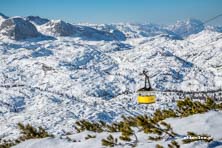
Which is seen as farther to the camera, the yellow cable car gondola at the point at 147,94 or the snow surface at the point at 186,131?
the yellow cable car gondola at the point at 147,94

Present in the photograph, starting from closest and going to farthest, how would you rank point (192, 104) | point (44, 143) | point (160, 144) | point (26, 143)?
point (160, 144) → point (192, 104) → point (44, 143) → point (26, 143)

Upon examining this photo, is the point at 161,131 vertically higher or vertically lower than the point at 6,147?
higher

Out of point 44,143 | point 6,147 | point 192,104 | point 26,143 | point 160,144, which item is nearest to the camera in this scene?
point 160,144

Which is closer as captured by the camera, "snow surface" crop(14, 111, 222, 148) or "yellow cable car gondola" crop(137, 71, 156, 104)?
"snow surface" crop(14, 111, 222, 148)

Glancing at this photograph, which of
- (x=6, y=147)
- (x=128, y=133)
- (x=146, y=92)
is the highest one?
(x=146, y=92)

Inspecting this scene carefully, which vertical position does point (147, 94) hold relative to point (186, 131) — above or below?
above

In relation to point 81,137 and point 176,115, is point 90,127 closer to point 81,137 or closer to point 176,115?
point 81,137

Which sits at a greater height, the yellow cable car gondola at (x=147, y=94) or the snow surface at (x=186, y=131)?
the yellow cable car gondola at (x=147, y=94)

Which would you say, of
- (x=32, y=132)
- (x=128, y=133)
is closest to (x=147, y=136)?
(x=128, y=133)

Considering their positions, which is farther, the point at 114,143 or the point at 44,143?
the point at 44,143

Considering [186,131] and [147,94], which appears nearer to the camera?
[186,131]

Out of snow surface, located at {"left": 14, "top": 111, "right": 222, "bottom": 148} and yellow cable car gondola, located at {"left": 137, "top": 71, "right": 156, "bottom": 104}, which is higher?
yellow cable car gondola, located at {"left": 137, "top": 71, "right": 156, "bottom": 104}
